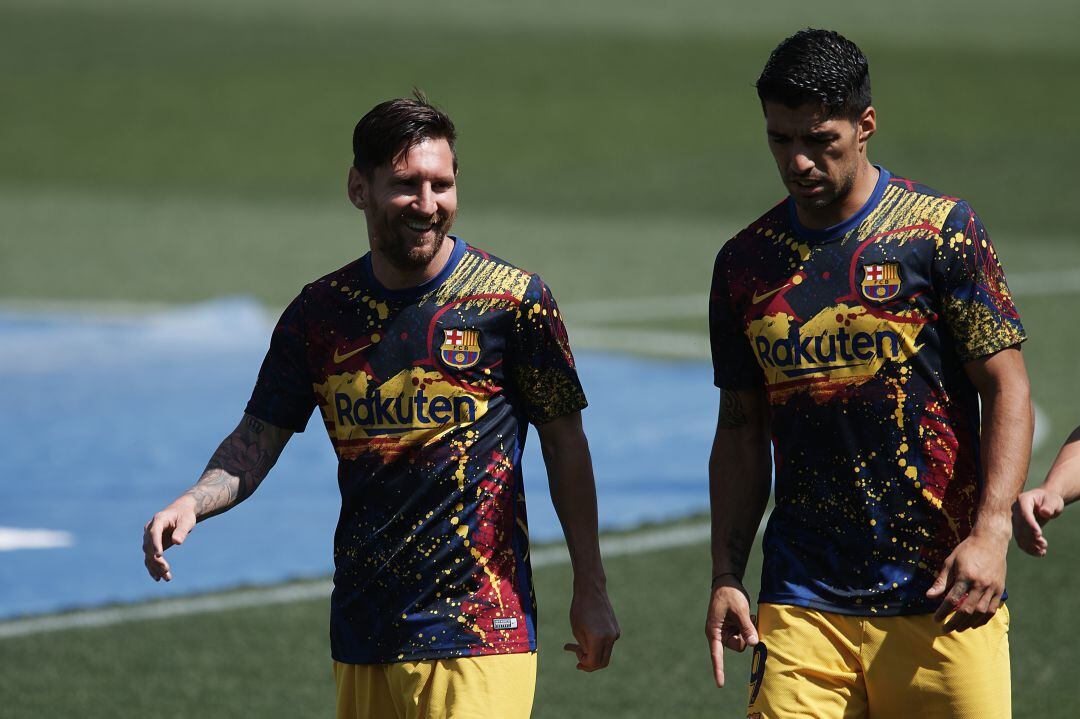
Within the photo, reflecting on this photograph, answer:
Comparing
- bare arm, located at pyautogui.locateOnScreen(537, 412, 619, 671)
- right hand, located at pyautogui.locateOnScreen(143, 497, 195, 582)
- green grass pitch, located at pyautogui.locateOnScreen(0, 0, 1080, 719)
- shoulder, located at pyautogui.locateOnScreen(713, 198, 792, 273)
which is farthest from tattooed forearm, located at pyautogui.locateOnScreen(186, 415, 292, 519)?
green grass pitch, located at pyautogui.locateOnScreen(0, 0, 1080, 719)

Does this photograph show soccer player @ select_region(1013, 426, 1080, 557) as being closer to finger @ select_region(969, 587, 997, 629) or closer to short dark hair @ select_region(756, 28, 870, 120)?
finger @ select_region(969, 587, 997, 629)

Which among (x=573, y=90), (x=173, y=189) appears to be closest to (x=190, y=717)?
(x=173, y=189)

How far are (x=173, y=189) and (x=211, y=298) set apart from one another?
30.3 feet

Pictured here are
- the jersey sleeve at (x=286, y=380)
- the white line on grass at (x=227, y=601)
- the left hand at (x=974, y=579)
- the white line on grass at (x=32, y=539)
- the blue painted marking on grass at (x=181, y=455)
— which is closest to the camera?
the left hand at (x=974, y=579)

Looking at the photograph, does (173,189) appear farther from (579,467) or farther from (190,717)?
(579,467)

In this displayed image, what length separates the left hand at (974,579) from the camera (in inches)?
169

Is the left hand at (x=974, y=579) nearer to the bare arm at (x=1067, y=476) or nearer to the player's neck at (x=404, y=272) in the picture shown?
the bare arm at (x=1067, y=476)

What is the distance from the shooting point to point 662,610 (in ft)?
27.4

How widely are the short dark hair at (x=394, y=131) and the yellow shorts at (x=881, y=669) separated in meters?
1.49

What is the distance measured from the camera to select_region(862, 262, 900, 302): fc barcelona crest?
454 centimetres

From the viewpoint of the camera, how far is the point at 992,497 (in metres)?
4.37

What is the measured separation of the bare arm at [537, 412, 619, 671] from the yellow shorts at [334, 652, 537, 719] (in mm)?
167

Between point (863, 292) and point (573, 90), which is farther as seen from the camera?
point (573, 90)

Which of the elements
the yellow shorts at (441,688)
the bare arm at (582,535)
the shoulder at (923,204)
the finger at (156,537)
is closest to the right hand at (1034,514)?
the shoulder at (923,204)
